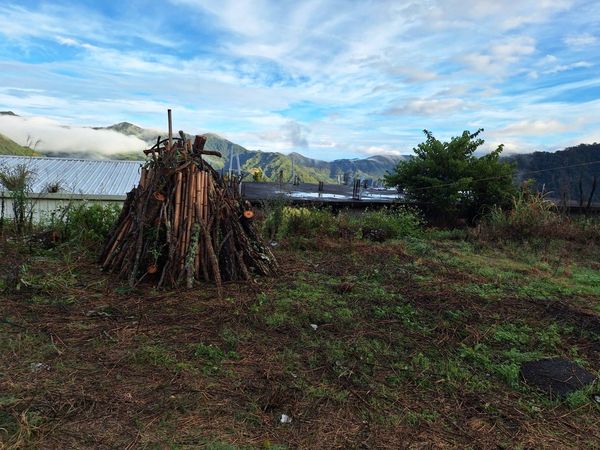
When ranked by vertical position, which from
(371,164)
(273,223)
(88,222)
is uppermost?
(371,164)

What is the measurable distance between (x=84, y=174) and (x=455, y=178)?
1460 centimetres

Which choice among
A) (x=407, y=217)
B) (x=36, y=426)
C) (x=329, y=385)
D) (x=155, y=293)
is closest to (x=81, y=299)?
(x=155, y=293)

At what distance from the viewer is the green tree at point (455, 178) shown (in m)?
15.9

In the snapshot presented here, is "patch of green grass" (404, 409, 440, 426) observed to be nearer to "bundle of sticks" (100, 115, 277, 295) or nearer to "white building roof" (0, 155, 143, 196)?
"bundle of sticks" (100, 115, 277, 295)

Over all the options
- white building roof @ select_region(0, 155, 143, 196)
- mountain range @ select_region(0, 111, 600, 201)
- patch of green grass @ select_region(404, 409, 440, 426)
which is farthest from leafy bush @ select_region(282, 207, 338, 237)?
patch of green grass @ select_region(404, 409, 440, 426)

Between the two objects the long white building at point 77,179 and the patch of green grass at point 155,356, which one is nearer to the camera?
the patch of green grass at point 155,356

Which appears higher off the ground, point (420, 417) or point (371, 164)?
point (371, 164)

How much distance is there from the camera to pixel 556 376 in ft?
11.4

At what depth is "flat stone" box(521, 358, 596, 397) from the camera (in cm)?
331

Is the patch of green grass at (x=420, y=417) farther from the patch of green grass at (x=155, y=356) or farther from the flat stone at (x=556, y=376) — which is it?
the patch of green grass at (x=155, y=356)

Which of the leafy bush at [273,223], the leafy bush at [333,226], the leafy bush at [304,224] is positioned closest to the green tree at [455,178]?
the leafy bush at [333,226]

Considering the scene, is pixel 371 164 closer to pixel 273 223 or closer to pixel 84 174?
pixel 84 174

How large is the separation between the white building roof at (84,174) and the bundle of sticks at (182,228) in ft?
30.0

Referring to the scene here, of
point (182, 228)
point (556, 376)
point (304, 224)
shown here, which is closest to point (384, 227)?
point (304, 224)
